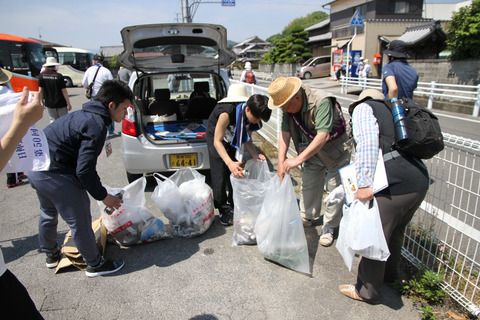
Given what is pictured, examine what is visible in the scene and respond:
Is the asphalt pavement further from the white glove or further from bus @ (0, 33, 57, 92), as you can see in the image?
bus @ (0, 33, 57, 92)

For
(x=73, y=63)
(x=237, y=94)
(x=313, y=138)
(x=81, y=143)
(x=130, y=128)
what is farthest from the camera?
(x=73, y=63)

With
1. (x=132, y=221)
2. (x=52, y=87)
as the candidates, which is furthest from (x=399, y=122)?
(x=52, y=87)

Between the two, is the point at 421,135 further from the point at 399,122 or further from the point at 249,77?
the point at 249,77

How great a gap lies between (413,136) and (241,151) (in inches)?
63.1

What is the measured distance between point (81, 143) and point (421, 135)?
219 centimetres

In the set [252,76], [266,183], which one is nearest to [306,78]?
[252,76]

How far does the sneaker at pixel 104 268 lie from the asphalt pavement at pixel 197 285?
0.05m

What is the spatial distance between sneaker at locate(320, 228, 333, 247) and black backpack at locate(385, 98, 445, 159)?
1.27m

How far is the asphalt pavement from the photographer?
→ 2084mm

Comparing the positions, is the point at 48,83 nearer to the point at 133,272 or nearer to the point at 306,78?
the point at 133,272

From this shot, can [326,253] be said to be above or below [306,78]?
below

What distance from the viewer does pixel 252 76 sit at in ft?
36.3

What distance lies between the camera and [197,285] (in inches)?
92.5

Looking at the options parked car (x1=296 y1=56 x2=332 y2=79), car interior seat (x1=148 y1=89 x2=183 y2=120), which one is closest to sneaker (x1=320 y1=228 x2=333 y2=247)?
car interior seat (x1=148 y1=89 x2=183 y2=120)
